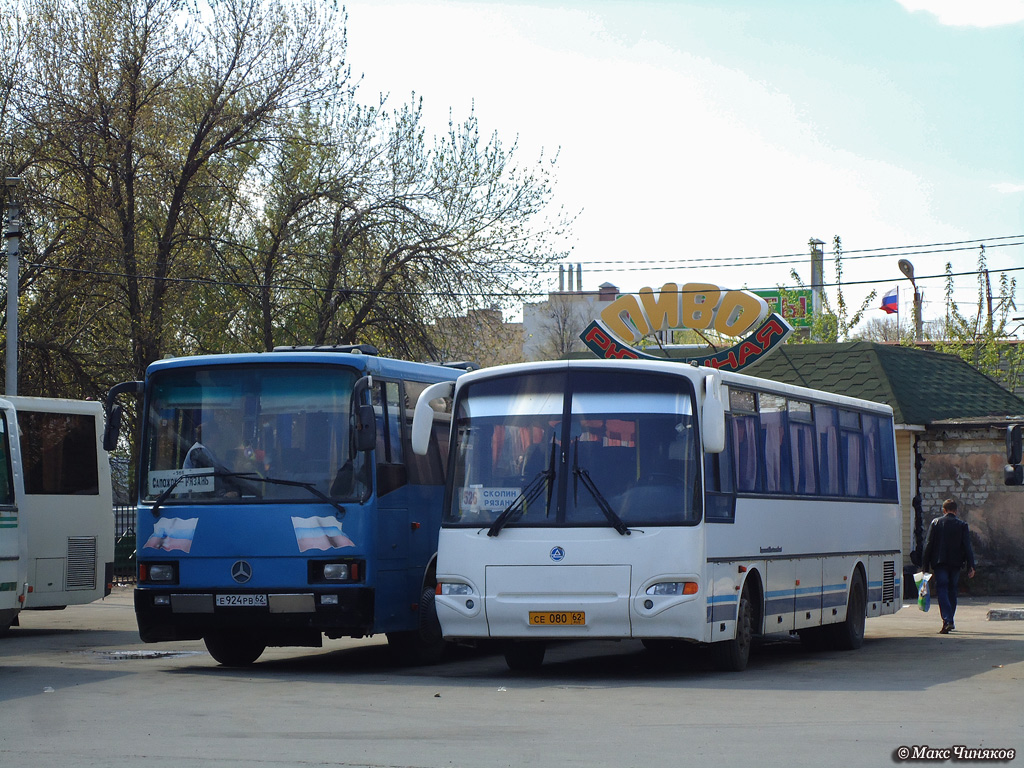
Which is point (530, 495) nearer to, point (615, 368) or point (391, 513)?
point (615, 368)

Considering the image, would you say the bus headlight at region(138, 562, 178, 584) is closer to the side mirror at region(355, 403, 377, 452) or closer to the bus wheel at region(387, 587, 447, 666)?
the bus wheel at region(387, 587, 447, 666)

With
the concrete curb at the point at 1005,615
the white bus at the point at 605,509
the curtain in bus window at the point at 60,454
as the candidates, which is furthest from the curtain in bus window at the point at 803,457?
the curtain in bus window at the point at 60,454

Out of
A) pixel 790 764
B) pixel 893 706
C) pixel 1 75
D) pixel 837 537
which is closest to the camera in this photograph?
pixel 790 764

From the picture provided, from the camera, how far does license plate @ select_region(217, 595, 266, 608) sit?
1400 cm

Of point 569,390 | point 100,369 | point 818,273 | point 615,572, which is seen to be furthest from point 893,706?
point 818,273

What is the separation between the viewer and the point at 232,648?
15.2 metres

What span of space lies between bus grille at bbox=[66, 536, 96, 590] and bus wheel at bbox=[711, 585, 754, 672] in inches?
362

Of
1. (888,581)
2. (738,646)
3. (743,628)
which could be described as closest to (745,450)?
(743,628)

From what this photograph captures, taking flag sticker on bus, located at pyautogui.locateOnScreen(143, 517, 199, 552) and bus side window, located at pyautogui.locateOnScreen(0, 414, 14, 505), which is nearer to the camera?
flag sticker on bus, located at pyautogui.locateOnScreen(143, 517, 199, 552)

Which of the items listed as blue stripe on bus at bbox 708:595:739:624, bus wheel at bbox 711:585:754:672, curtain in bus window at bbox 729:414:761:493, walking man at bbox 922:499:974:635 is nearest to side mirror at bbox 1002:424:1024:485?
walking man at bbox 922:499:974:635

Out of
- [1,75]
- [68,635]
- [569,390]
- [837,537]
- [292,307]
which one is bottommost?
[68,635]

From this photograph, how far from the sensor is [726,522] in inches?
534

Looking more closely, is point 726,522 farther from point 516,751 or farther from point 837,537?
point 516,751

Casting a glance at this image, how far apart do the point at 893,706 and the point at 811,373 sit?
19311mm
